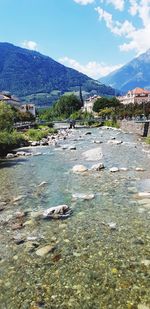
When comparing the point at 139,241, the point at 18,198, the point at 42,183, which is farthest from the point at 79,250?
the point at 42,183

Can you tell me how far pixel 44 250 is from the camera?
10945 mm

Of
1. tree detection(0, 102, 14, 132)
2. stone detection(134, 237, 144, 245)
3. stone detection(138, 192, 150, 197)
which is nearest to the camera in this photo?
stone detection(134, 237, 144, 245)

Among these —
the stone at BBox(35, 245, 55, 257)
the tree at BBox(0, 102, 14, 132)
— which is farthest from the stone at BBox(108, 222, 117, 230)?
the tree at BBox(0, 102, 14, 132)

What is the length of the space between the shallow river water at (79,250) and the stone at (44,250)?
13 cm

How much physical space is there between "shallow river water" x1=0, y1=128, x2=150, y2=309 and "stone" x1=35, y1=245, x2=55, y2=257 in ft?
0.42

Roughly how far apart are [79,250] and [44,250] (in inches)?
44.7

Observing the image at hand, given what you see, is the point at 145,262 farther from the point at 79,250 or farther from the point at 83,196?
the point at 83,196

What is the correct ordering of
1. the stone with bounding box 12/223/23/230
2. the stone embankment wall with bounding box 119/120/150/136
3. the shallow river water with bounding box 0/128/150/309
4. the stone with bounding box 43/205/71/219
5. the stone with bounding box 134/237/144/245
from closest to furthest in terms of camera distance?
the shallow river water with bounding box 0/128/150/309 < the stone with bounding box 134/237/144/245 < the stone with bounding box 12/223/23/230 < the stone with bounding box 43/205/71/219 < the stone embankment wall with bounding box 119/120/150/136

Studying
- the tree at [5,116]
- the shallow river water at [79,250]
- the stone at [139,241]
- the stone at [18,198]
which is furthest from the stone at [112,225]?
the tree at [5,116]

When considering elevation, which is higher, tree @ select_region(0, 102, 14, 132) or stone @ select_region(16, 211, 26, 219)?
tree @ select_region(0, 102, 14, 132)

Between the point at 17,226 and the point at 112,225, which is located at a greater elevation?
the point at 112,225

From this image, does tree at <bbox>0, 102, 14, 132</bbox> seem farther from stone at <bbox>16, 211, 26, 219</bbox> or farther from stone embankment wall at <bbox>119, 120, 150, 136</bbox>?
stone embankment wall at <bbox>119, 120, 150, 136</bbox>

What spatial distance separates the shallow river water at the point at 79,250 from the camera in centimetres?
821

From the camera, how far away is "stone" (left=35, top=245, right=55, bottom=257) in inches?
422
